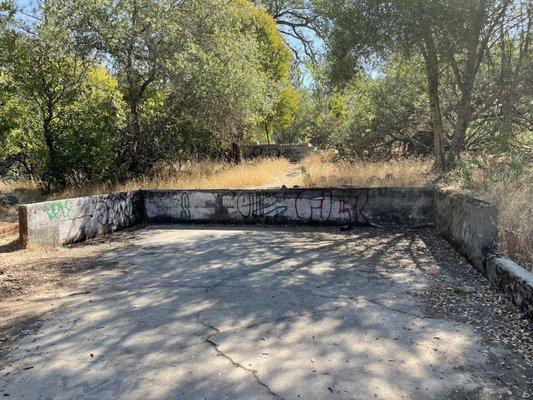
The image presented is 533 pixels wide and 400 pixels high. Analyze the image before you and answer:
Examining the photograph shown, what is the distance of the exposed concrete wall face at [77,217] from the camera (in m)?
7.67

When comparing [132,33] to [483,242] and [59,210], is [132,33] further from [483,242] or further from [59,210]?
[483,242]

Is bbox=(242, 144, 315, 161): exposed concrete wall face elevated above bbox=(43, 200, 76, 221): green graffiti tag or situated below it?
above

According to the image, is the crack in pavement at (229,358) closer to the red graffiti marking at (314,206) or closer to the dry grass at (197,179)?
the red graffiti marking at (314,206)

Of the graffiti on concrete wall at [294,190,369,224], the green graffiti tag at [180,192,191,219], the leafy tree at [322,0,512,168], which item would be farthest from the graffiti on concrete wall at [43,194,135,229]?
the leafy tree at [322,0,512,168]

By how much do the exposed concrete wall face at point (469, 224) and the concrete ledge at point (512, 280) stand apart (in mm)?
345

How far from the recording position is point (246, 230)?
974 centimetres

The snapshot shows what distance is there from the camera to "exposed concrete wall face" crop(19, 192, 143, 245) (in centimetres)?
767

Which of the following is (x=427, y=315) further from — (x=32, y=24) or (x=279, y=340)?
(x=32, y=24)

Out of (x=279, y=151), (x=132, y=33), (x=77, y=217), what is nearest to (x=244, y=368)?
(x=77, y=217)

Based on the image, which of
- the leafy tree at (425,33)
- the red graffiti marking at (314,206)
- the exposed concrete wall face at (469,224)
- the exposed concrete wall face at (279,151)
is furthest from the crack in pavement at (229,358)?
the exposed concrete wall face at (279,151)

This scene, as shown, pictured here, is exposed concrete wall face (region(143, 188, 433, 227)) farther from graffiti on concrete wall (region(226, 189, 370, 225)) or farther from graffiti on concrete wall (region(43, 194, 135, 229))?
graffiti on concrete wall (region(43, 194, 135, 229))

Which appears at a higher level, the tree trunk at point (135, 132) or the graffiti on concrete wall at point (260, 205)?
the tree trunk at point (135, 132)

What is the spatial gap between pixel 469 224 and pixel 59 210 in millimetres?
7060

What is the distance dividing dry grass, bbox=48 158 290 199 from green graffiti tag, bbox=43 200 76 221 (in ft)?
14.9
